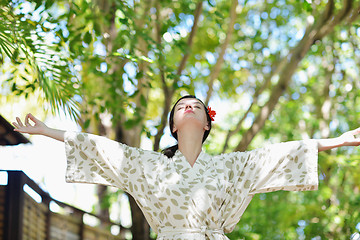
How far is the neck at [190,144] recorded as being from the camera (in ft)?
8.13

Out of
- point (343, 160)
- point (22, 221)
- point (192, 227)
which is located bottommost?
point (192, 227)

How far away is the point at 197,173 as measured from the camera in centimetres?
240

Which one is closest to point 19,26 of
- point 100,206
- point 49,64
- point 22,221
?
point 49,64

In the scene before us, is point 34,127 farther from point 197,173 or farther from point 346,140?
point 346,140

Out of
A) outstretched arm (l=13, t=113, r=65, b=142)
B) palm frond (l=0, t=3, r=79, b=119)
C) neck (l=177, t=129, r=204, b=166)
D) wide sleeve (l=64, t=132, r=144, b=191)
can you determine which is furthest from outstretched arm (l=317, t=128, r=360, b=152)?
palm frond (l=0, t=3, r=79, b=119)

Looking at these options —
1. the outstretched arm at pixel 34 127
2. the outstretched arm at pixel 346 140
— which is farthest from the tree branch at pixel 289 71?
the outstretched arm at pixel 34 127

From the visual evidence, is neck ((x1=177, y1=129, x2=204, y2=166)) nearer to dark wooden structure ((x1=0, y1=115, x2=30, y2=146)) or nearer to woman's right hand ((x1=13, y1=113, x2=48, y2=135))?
woman's right hand ((x1=13, y1=113, x2=48, y2=135))

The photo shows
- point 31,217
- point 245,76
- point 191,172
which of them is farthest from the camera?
point 245,76

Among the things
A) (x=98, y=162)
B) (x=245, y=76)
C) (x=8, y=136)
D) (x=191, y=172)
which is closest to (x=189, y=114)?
(x=191, y=172)

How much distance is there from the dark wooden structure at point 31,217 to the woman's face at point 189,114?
4.36 feet

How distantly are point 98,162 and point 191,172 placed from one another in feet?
1.39

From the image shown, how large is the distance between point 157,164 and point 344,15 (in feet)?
8.89

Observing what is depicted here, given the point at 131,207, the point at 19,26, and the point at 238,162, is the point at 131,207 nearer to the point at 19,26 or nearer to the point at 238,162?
the point at 19,26

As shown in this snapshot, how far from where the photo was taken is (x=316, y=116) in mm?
8031
